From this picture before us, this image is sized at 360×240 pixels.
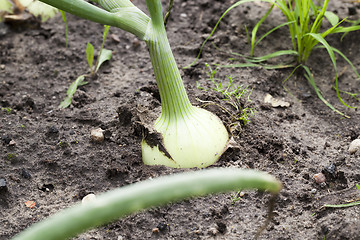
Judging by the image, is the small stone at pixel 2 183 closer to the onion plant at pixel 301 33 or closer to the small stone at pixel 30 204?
the small stone at pixel 30 204

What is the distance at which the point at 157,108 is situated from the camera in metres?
1.59

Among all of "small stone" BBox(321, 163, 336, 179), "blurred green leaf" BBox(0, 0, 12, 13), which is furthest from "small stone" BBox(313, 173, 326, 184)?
"blurred green leaf" BBox(0, 0, 12, 13)

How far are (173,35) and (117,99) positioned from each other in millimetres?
532

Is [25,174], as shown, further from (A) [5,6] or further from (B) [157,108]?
(A) [5,6]

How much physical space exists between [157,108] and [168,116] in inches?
7.3

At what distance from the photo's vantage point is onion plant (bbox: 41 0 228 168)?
1.32 metres

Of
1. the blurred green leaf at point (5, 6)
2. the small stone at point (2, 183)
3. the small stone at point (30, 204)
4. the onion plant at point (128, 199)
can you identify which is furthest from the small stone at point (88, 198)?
the blurred green leaf at point (5, 6)

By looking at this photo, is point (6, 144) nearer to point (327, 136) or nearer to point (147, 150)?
point (147, 150)

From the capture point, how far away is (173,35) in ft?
7.02

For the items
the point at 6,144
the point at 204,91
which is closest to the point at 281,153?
the point at 204,91

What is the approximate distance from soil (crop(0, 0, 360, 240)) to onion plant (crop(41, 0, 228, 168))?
0.06 m

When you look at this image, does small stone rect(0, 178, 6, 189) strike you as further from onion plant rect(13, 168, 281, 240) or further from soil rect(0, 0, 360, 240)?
onion plant rect(13, 168, 281, 240)

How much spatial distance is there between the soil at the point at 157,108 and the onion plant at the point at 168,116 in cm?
6

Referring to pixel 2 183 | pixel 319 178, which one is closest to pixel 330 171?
pixel 319 178
